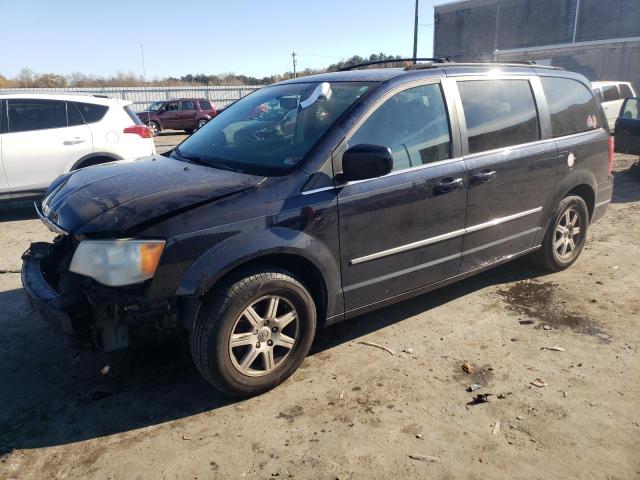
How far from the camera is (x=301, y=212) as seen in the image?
2.96m

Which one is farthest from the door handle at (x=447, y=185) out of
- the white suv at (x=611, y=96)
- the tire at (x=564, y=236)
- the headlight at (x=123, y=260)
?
the white suv at (x=611, y=96)

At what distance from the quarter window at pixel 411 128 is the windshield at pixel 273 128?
0.21m

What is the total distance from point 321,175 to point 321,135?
289mm

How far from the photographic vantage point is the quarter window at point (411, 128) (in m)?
3.34

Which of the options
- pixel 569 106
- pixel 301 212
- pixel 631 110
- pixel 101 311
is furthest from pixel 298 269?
pixel 631 110

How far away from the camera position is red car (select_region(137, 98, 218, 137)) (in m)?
23.5

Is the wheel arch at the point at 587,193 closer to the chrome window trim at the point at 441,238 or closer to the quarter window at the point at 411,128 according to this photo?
the chrome window trim at the point at 441,238

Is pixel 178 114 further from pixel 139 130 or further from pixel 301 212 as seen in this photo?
pixel 301 212

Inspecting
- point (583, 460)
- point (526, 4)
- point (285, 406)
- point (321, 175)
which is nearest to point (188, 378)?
point (285, 406)

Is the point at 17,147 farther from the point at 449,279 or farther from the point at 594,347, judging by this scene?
the point at 594,347

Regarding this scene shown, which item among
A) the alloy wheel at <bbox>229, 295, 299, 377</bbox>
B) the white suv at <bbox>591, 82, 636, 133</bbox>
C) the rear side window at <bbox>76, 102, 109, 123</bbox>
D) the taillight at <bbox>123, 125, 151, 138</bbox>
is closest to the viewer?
Result: the alloy wheel at <bbox>229, 295, 299, 377</bbox>

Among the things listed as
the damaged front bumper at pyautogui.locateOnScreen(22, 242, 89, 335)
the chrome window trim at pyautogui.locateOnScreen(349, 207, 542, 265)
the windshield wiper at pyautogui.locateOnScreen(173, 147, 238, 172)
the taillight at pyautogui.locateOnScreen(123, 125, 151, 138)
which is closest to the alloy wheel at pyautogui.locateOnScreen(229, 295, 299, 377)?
the chrome window trim at pyautogui.locateOnScreen(349, 207, 542, 265)

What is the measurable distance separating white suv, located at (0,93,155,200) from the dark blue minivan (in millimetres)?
3697

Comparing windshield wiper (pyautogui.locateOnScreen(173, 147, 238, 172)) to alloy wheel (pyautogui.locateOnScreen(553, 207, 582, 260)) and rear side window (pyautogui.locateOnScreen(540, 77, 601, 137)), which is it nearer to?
rear side window (pyautogui.locateOnScreen(540, 77, 601, 137))
